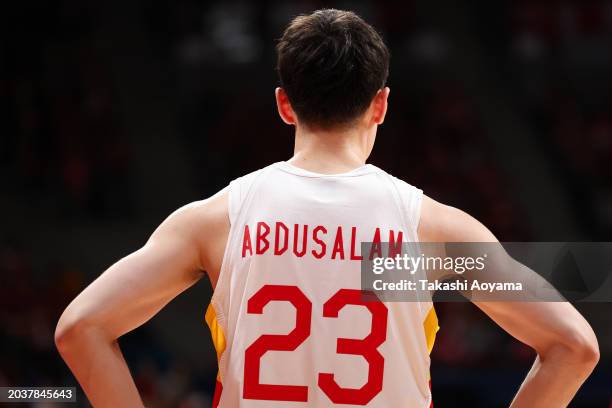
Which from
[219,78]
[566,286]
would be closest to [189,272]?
[566,286]

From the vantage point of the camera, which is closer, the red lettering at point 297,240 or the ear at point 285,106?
the red lettering at point 297,240

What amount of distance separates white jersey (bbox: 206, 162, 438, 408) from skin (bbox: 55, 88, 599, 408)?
51 millimetres

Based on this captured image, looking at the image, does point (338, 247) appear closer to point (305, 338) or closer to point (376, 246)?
point (376, 246)

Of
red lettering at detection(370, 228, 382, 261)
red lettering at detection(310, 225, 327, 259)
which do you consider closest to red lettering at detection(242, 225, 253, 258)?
red lettering at detection(310, 225, 327, 259)

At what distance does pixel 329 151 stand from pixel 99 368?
692mm

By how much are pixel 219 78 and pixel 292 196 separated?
8.86m

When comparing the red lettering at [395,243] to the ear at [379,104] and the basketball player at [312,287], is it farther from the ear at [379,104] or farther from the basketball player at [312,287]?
the ear at [379,104]

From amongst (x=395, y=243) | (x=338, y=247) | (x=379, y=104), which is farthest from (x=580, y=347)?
(x=379, y=104)

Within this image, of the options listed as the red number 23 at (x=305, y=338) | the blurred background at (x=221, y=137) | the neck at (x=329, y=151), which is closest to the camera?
the red number 23 at (x=305, y=338)

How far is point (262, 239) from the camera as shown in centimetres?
203

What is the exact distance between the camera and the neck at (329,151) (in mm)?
2105

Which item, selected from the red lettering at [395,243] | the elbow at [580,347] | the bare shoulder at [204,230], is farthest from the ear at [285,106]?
the elbow at [580,347]

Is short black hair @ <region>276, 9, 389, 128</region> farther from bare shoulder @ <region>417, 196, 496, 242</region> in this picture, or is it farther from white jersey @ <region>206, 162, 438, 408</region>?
bare shoulder @ <region>417, 196, 496, 242</region>

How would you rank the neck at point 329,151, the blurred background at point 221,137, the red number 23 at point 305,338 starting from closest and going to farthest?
1. the red number 23 at point 305,338
2. the neck at point 329,151
3. the blurred background at point 221,137
